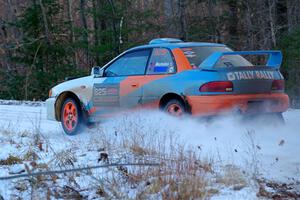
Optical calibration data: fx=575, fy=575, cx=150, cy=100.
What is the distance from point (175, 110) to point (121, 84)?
1.31 m

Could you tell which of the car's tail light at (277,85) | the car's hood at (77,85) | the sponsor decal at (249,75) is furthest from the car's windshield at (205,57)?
the car's hood at (77,85)

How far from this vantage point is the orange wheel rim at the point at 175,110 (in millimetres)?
8664

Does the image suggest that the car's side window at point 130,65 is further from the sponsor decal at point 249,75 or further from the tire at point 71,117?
the sponsor decal at point 249,75

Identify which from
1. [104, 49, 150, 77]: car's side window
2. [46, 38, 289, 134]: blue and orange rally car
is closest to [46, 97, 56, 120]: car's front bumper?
[46, 38, 289, 134]: blue and orange rally car

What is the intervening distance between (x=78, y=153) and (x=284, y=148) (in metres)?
2.76

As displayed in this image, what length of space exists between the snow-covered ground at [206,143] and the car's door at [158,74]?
28 cm

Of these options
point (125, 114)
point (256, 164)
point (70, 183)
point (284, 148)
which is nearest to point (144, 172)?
point (70, 183)

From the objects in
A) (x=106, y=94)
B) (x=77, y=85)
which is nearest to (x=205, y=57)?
(x=106, y=94)

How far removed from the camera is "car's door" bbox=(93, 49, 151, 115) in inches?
371

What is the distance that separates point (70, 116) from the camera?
10695 mm

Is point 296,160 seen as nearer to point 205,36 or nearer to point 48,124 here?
point 48,124

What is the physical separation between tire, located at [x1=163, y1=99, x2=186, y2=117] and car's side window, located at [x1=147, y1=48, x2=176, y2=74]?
50 centimetres

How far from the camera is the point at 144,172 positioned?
5.90 meters

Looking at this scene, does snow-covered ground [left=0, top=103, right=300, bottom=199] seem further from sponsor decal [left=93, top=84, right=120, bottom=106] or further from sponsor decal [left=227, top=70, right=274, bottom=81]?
sponsor decal [left=227, top=70, right=274, bottom=81]
